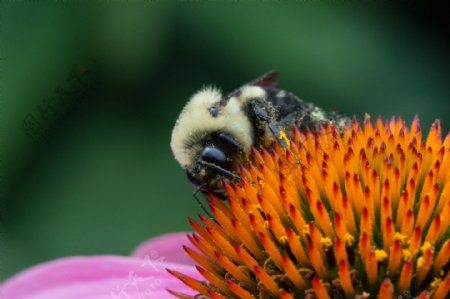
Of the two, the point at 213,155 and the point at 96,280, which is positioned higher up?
the point at 213,155

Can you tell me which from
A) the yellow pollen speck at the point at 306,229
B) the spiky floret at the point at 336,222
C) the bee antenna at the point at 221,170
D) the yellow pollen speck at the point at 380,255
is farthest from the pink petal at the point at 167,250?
the yellow pollen speck at the point at 380,255

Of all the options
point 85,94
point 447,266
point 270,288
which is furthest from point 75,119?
point 447,266

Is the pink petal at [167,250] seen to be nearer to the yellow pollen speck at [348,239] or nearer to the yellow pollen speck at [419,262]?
the yellow pollen speck at [348,239]

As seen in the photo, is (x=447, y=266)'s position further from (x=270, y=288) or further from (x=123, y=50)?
Result: (x=123, y=50)

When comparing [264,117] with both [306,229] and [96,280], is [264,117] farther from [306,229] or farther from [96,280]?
[96,280]

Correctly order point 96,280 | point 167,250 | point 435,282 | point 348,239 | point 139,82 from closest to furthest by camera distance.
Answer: point 435,282, point 348,239, point 96,280, point 167,250, point 139,82

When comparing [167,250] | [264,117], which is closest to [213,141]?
[264,117]
